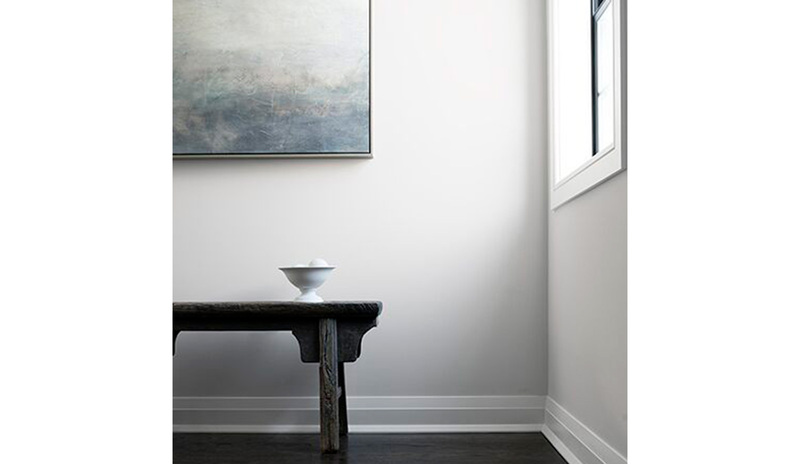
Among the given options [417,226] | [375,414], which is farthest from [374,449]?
[417,226]

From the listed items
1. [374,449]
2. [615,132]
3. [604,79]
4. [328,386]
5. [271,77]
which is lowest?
[374,449]

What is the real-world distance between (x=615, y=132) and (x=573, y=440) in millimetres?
1090

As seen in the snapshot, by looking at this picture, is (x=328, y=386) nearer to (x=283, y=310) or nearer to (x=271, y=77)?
(x=283, y=310)

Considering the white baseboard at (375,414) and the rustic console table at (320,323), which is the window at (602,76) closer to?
the rustic console table at (320,323)

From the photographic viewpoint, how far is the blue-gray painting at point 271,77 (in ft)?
10.8

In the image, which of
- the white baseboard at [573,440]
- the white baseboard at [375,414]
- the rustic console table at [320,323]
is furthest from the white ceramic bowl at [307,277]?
the white baseboard at [573,440]

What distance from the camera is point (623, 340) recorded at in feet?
6.54

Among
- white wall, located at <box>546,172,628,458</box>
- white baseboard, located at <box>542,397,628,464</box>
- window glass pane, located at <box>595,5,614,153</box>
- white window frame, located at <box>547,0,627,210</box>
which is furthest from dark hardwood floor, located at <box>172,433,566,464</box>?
window glass pane, located at <box>595,5,614,153</box>

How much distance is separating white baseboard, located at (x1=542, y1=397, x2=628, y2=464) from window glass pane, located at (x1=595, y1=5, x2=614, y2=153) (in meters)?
0.92

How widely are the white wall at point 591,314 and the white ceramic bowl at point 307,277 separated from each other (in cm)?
87

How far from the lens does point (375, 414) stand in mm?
3271
